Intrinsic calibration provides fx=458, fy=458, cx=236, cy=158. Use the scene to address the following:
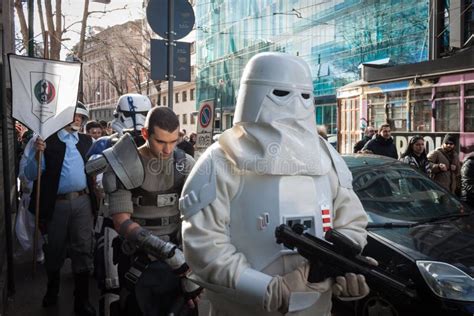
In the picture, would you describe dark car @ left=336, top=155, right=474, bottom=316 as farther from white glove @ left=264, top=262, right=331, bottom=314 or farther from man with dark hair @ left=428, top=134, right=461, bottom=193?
man with dark hair @ left=428, top=134, right=461, bottom=193

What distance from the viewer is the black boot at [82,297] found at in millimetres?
3859

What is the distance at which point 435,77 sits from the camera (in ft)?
32.5

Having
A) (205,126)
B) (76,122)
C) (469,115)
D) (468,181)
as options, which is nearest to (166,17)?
(205,126)

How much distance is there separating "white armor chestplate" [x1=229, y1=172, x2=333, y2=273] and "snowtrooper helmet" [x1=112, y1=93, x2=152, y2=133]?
2.03 meters

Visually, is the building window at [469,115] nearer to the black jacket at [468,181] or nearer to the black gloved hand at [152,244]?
the black jacket at [468,181]

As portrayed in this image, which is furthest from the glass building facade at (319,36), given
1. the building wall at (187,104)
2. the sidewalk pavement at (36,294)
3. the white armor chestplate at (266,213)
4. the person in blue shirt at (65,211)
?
the white armor chestplate at (266,213)

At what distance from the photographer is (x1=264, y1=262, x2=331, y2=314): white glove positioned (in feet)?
5.38

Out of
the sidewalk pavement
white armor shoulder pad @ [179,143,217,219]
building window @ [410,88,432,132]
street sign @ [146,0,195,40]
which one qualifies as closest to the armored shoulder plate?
white armor shoulder pad @ [179,143,217,219]

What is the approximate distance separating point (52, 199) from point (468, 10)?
17.1m

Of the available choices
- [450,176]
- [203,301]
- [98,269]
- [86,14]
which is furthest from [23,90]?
[86,14]

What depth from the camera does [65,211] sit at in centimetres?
395

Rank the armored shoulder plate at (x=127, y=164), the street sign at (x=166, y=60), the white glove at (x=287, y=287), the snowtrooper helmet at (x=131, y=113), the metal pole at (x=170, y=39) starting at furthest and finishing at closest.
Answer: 1. the street sign at (x=166, y=60)
2. the metal pole at (x=170, y=39)
3. the snowtrooper helmet at (x=131, y=113)
4. the armored shoulder plate at (x=127, y=164)
5. the white glove at (x=287, y=287)

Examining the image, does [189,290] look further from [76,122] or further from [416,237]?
[76,122]

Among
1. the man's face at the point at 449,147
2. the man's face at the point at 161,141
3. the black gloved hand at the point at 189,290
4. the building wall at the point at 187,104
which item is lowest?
the black gloved hand at the point at 189,290
